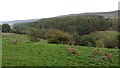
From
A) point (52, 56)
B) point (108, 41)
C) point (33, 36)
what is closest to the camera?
point (52, 56)

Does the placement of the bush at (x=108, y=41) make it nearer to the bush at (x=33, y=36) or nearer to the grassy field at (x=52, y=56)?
the bush at (x=33, y=36)

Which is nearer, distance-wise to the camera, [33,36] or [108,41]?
[33,36]

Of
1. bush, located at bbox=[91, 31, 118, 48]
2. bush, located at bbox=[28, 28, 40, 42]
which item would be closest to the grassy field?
bush, located at bbox=[91, 31, 118, 48]

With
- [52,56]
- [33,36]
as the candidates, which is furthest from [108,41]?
[52,56]

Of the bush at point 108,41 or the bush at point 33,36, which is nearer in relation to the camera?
the bush at point 108,41

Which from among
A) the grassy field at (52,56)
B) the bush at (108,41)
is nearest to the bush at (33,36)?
the bush at (108,41)

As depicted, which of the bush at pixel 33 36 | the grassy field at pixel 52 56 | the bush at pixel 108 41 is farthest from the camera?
the bush at pixel 33 36

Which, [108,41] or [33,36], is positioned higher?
[33,36]

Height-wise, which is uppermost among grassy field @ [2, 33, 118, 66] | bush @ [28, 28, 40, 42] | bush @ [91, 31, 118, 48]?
grassy field @ [2, 33, 118, 66]

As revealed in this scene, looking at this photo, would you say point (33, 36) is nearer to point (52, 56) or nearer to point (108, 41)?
point (108, 41)

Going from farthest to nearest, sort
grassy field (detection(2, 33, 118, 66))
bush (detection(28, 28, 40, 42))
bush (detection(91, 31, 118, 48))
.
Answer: bush (detection(28, 28, 40, 42))
bush (detection(91, 31, 118, 48))
grassy field (detection(2, 33, 118, 66))

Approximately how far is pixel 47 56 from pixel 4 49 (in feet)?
11.4

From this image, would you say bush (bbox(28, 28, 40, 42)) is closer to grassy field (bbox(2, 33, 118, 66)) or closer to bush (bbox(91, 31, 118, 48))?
bush (bbox(91, 31, 118, 48))

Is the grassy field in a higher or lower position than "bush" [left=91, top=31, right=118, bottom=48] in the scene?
higher
